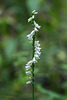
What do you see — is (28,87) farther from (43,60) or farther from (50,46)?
(50,46)

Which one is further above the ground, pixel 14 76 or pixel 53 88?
pixel 14 76

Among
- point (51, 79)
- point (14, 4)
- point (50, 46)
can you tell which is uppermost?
point (14, 4)

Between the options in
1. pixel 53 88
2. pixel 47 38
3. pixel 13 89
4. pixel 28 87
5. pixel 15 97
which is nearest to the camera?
pixel 15 97

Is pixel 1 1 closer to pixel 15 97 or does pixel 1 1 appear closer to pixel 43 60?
pixel 43 60

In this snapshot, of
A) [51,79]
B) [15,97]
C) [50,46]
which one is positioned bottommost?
[15,97]

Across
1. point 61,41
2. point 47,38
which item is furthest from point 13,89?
point 61,41

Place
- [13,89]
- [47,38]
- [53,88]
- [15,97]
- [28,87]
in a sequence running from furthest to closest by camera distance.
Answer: [47,38], [28,87], [53,88], [13,89], [15,97]

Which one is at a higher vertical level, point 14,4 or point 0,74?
point 14,4

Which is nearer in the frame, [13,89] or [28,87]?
[13,89]

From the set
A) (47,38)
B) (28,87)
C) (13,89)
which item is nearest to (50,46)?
(47,38)
